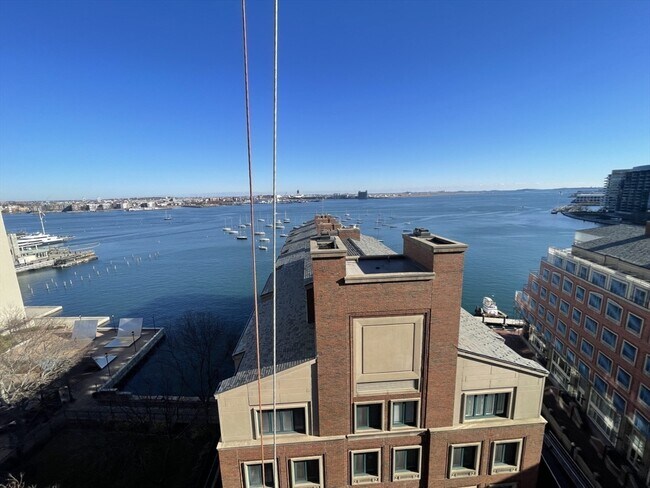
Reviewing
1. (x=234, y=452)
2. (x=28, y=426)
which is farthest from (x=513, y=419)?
(x=28, y=426)

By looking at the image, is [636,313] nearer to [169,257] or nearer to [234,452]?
[234,452]

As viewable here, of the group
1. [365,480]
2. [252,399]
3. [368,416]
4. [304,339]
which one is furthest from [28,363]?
[368,416]

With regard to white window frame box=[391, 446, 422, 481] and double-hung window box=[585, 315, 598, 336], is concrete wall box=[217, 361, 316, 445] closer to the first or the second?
white window frame box=[391, 446, 422, 481]

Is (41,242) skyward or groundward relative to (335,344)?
groundward

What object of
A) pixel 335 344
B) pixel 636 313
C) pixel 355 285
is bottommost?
pixel 636 313

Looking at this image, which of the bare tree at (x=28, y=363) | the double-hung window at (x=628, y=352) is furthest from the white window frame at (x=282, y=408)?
the double-hung window at (x=628, y=352)

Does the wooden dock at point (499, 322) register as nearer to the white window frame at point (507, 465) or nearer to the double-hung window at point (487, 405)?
the white window frame at point (507, 465)
